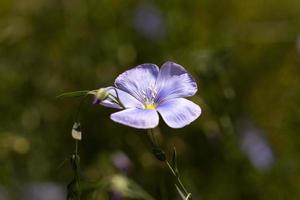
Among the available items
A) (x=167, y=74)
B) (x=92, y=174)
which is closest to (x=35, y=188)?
(x=92, y=174)

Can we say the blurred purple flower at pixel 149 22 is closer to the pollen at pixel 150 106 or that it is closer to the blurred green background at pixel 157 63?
the blurred green background at pixel 157 63

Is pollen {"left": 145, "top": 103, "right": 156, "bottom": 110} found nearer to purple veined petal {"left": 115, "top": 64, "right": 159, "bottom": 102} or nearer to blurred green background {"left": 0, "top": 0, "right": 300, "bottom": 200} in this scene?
purple veined petal {"left": 115, "top": 64, "right": 159, "bottom": 102}

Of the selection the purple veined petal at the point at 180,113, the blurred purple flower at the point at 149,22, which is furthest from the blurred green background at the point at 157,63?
the purple veined petal at the point at 180,113

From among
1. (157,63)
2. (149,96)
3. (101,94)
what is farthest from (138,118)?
(157,63)

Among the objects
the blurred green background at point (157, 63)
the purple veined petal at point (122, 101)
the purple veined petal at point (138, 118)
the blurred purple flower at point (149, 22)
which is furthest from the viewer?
the blurred purple flower at point (149, 22)

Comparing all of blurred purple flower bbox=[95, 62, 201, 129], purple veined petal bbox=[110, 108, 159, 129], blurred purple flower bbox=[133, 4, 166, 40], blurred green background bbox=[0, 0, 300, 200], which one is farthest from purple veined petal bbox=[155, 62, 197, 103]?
blurred purple flower bbox=[133, 4, 166, 40]

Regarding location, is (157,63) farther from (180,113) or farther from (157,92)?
(180,113)

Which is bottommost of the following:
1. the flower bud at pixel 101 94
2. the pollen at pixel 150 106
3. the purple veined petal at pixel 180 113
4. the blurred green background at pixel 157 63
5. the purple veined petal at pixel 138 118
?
the blurred green background at pixel 157 63
